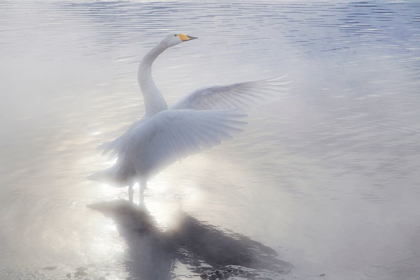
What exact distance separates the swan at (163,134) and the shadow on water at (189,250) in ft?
1.85

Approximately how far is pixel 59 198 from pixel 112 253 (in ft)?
5.52

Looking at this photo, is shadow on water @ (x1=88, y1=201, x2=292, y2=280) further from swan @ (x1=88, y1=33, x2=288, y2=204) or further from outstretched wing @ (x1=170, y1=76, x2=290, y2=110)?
outstretched wing @ (x1=170, y1=76, x2=290, y2=110)

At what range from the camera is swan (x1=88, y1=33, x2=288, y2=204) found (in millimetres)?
6285

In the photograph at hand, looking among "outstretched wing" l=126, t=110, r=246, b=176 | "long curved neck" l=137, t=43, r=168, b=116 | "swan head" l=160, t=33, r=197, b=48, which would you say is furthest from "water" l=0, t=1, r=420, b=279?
"swan head" l=160, t=33, r=197, b=48

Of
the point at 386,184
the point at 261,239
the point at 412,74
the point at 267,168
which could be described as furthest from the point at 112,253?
the point at 412,74

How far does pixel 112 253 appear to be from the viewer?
5.88 m

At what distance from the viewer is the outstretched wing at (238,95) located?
25.5 ft

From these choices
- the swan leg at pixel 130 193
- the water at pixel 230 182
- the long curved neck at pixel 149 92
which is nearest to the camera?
the water at pixel 230 182

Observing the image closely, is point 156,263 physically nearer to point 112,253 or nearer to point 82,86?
point 112,253

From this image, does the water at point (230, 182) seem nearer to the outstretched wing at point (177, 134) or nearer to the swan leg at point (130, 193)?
the swan leg at point (130, 193)

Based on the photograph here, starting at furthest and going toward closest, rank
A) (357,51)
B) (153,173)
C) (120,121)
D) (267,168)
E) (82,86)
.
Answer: (357,51) → (82,86) → (120,121) → (267,168) → (153,173)

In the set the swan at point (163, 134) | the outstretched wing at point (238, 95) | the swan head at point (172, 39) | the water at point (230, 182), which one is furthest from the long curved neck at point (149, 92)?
the water at point (230, 182)

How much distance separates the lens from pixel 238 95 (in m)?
8.08

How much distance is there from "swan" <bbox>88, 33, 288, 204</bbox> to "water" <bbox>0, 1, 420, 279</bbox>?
52cm
